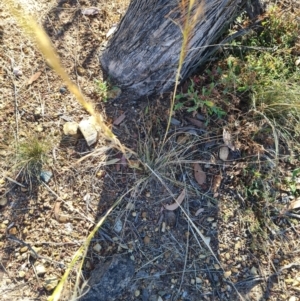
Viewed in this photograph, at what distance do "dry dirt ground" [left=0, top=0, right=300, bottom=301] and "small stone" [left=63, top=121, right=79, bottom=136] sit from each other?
0.13 feet

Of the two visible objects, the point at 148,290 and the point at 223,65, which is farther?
the point at 223,65

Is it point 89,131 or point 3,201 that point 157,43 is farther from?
point 3,201

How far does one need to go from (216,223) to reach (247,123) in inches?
22.9

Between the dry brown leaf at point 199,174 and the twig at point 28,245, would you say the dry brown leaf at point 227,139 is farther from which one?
the twig at point 28,245

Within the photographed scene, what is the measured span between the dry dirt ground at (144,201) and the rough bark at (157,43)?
0.12 m

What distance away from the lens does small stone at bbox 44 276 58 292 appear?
1.81 meters

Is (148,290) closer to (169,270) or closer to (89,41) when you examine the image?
(169,270)

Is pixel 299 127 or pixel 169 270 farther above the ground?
pixel 299 127

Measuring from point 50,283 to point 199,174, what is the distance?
968 mm

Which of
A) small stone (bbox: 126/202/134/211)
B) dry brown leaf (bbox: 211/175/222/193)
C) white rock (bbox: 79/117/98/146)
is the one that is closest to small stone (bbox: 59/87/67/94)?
white rock (bbox: 79/117/98/146)

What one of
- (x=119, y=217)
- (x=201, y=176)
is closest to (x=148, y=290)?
(x=119, y=217)

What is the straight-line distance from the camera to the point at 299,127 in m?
1.99

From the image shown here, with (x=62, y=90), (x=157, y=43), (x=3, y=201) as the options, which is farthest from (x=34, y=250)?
(x=157, y=43)

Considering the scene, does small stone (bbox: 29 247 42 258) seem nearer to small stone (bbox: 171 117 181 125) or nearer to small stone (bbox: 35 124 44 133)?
small stone (bbox: 35 124 44 133)
